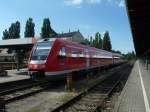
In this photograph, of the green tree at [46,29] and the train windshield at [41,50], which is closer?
the train windshield at [41,50]

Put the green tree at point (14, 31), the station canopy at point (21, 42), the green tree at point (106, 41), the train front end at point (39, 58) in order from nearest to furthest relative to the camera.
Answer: the train front end at point (39, 58)
the station canopy at point (21, 42)
the green tree at point (14, 31)
the green tree at point (106, 41)

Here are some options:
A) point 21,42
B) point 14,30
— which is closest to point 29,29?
point 14,30

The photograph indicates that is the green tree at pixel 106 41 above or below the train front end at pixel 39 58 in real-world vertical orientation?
above

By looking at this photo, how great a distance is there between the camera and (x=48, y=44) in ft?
62.4

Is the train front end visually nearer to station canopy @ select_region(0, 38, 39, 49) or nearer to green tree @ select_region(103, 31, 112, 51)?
station canopy @ select_region(0, 38, 39, 49)

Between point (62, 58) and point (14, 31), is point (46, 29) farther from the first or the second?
point (62, 58)

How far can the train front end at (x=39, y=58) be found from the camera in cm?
1802

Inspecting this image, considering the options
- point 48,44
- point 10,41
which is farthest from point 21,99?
point 10,41

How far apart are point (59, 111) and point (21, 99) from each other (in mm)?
3666

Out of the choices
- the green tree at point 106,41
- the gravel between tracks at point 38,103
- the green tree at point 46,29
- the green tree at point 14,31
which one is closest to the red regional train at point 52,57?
the gravel between tracks at point 38,103

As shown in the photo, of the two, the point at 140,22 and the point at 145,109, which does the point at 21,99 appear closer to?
the point at 145,109

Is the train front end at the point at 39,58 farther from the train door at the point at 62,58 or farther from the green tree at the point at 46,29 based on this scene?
the green tree at the point at 46,29

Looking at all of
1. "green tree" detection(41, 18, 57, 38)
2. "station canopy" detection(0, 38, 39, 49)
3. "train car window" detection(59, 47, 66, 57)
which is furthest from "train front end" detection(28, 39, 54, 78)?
"green tree" detection(41, 18, 57, 38)

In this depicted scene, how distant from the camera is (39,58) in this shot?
1859 cm
